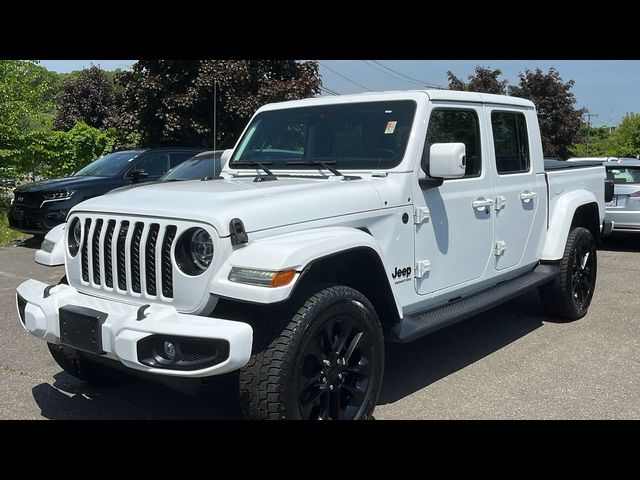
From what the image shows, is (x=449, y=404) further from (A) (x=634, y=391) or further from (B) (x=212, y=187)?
(B) (x=212, y=187)

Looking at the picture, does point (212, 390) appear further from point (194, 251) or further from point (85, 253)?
point (194, 251)

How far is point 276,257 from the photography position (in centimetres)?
293

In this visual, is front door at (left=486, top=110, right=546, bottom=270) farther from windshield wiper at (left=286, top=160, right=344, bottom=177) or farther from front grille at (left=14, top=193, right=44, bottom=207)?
front grille at (left=14, top=193, right=44, bottom=207)

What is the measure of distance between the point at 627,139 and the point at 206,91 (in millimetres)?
35919

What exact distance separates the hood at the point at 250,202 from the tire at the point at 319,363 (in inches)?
18.0

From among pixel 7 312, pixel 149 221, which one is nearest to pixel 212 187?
pixel 149 221

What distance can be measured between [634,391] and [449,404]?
130 cm

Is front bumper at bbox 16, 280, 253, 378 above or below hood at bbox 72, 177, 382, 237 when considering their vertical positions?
below

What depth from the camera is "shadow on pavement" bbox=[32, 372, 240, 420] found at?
385 centimetres

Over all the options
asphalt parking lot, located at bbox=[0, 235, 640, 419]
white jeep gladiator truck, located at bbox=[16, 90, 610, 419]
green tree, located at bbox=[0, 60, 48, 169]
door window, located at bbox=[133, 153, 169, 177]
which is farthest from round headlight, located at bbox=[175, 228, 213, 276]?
green tree, located at bbox=[0, 60, 48, 169]

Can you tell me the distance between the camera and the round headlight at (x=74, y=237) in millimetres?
3621

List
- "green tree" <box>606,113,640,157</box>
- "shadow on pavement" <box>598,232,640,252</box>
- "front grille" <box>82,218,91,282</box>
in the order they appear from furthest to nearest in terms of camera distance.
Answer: "green tree" <box>606,113,640,157</box> → "shadow on pavement" <box>598,232,640,252</box> → "front grille" <box>82,218,91,282</box>

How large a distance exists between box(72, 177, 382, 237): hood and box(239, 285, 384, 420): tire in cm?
46

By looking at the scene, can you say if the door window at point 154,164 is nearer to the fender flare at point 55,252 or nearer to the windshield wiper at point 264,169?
the windshield wiper at point 264,169
